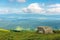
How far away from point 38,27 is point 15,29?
14.3 inches

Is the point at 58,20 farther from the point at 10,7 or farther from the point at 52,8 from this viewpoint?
the point at 10,7

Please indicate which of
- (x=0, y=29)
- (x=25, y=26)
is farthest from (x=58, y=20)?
(x=0, y=29)

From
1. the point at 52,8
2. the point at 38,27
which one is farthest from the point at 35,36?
the point at 52,8

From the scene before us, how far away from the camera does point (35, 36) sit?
2.12m

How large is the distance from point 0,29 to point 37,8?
68 centimetres

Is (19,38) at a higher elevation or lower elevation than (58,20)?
lower

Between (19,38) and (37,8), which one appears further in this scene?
(37,8)

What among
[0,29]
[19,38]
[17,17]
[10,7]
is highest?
[10,7]

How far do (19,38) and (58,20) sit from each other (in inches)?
26.7

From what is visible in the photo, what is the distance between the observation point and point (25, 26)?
87.2 inches

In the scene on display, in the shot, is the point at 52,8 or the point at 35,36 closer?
the point at 35,36

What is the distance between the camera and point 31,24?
7.27ft

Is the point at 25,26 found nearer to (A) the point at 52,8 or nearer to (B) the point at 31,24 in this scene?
(B) the point at 31,24

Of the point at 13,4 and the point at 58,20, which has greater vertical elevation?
the point at 13,4
